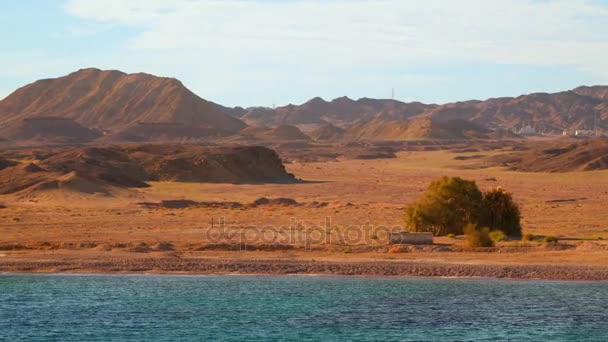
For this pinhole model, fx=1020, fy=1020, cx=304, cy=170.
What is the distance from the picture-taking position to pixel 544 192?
9769cm

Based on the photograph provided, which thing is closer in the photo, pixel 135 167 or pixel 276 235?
pixel 276 235

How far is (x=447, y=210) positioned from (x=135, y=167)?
216ft

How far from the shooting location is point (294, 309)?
107 ft

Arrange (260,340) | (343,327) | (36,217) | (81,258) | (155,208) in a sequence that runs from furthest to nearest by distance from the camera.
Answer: (155,208) < (36,217) < (81,258) < (343,327) < (260,340)

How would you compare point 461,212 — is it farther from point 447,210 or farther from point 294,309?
point 294,309

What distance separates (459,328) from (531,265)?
12618 mm

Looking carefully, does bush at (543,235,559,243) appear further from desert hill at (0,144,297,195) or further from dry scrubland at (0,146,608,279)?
desert hill at (0,144,297,195)

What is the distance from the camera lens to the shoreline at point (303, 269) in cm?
3944

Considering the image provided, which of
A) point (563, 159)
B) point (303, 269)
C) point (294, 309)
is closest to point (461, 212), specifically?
point (303, 269)

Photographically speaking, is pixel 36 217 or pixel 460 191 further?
pixel 36 217

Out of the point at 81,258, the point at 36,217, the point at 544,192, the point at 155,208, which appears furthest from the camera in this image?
the point at 544,192

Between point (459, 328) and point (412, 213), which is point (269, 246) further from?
point (459, 328)

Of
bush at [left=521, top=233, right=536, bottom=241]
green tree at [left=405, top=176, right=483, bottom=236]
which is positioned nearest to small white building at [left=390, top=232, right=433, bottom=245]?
green tree at [left=405, top=176, right=483, bottom=236]

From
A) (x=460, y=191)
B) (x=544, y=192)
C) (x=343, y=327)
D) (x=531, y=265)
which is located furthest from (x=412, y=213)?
(x=544, y=192)
